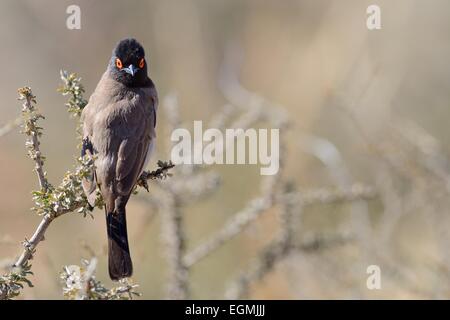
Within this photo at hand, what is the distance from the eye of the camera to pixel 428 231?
8.15m

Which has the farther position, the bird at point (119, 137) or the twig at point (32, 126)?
the bird at point (119, 137)

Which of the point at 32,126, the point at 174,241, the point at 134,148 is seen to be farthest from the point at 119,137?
the point at 32,126

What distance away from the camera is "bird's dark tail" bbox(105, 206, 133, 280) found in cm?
367

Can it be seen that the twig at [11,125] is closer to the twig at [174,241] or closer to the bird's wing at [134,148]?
the bird's wing at [134,148]

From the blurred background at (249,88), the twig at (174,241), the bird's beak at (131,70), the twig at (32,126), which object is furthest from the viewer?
the blurred background at (249,88)

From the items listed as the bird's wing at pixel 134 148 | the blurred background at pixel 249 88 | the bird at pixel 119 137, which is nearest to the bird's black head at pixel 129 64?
the bird at pixel 119 137

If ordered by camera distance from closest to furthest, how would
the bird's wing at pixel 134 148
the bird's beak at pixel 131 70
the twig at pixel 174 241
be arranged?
the bird's wing at pixel 134 148, the bird's beak at pixel 131 70, the twig at pixel 174 241

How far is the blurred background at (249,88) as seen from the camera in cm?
703

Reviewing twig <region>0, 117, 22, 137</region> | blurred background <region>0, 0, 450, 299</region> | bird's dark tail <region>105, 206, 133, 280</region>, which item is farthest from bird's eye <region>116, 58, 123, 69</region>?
blurred background <region>0, 0, 450, 299</region>

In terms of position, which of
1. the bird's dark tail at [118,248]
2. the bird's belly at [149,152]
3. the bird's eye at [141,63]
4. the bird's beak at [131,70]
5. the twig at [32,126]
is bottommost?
the bird's dark tail at [118,248]

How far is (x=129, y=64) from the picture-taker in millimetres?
4566
